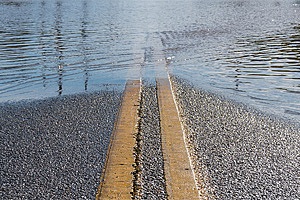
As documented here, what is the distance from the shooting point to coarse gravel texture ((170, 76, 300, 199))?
110 inches

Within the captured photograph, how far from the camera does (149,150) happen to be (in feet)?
11.2

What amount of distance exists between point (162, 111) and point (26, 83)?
248 centimetres

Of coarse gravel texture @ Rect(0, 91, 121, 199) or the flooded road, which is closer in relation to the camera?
coarse gravel texture @ Rect(0, 91, 121, 199)

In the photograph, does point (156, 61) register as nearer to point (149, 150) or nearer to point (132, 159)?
point (149, 150)

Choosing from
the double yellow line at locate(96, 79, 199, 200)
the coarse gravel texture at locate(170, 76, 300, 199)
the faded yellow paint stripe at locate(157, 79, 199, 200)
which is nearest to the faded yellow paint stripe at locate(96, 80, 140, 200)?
the double yellow line at locate(96, 79, 199, 200)

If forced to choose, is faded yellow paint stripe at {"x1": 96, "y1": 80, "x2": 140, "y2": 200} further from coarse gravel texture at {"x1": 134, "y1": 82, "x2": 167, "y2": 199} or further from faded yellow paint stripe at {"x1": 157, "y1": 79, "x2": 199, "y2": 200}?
faded yellow paint stripe at {"x1": 157, "y1": 79, "x2": 199, "y2": 200}

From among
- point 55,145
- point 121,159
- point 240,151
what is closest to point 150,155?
point 121,159

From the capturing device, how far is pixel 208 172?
303 centimetres

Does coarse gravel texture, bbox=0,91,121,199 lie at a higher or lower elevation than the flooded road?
lower

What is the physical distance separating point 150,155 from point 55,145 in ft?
2.52

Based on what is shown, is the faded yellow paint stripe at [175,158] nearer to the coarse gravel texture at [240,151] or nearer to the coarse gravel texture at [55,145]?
the coarse gravel texture at [240,151]

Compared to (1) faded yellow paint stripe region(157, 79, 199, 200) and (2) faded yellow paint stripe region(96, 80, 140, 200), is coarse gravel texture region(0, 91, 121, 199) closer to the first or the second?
(2) faded yellow paint stripe region(96, 80, 140, 200)

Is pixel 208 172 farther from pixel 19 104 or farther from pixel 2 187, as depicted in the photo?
pixel 19 104

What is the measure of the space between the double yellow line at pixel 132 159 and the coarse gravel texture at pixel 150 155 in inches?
1.7
